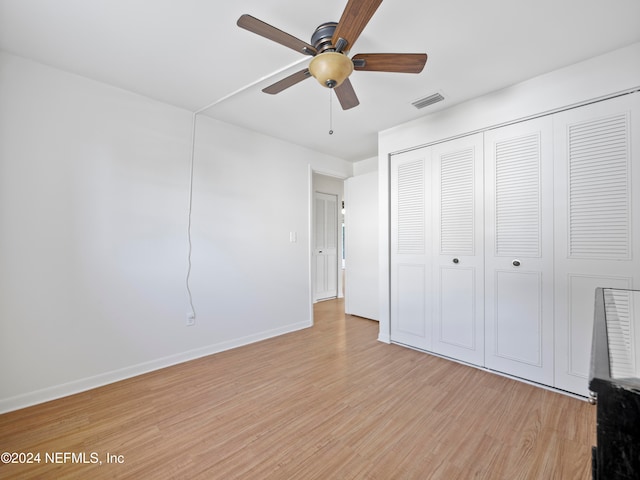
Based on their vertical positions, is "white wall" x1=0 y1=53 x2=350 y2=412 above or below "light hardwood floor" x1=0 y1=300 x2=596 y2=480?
above

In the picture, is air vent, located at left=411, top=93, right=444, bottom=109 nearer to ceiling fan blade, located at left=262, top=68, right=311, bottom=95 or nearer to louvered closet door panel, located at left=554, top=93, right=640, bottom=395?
louvered closet door panel, located at left=554, top=93, right=640, bottom=395

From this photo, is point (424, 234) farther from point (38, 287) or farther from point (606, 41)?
point (38, 287)

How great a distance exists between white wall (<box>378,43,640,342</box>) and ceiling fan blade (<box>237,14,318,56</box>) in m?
1.79

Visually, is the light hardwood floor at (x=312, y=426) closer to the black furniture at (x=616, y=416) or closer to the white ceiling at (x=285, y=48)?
the black furniture at (x=616, y=416)

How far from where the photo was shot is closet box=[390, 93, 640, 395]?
1982 mm

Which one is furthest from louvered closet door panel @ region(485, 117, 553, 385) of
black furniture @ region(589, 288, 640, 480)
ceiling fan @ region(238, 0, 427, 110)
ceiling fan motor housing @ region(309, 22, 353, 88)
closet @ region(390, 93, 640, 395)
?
black furniture @ region(589, 288, 640, 480)

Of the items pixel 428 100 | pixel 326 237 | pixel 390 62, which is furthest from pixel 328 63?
pixel 326 237

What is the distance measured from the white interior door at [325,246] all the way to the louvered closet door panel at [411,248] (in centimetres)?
243

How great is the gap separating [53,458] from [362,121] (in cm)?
349

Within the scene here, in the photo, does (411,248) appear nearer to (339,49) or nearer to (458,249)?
(458,249)

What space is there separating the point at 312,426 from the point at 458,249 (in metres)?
2.00

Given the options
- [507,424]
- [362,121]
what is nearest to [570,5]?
[362,121]

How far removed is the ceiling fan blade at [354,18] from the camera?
1.22 m

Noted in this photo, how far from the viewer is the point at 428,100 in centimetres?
262
